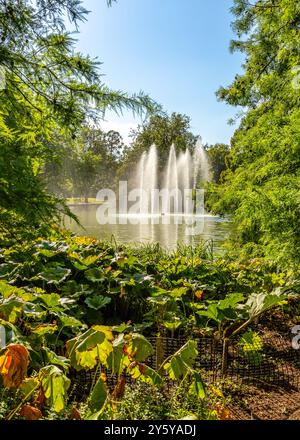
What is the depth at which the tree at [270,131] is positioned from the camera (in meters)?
3.14

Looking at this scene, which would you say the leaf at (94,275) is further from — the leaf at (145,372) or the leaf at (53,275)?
the leaf at (145,372)

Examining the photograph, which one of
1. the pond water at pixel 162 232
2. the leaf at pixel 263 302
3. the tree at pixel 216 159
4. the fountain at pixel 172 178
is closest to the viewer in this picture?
the leaf at pixel 263 302

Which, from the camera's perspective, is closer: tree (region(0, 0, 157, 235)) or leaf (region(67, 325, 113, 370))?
leaf (region(67, 325, 113, 370))

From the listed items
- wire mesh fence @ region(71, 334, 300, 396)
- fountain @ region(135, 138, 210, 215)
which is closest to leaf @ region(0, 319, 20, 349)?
wire mesh fence @ region(71, 334, 300, 396)

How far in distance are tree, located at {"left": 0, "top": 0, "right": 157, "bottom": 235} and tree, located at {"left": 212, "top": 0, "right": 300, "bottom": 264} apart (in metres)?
1.47

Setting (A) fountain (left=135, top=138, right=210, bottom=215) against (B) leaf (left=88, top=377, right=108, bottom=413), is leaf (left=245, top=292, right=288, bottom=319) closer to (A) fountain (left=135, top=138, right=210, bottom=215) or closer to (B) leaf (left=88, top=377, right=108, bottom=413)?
(B) leaf (left=88, top=377, right=108, bottom=413)

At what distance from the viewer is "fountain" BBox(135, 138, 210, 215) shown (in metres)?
23.9

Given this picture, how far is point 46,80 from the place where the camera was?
111 inches

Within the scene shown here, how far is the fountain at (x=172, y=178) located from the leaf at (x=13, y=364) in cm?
1992

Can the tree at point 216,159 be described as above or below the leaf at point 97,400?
above

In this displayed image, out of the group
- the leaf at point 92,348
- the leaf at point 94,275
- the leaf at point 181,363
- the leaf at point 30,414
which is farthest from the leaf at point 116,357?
the leaf at point 94,275

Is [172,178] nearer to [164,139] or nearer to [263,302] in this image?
[164,139]

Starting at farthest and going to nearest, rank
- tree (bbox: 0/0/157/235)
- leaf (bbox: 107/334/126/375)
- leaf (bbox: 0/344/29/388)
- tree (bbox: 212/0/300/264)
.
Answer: tree (bbox: 212/0/300/264) → tree (bbox: 0/0/157/235) → leaf (bbox: 107/334/126/375) → leaf (bbox: 0/344/29/388)
